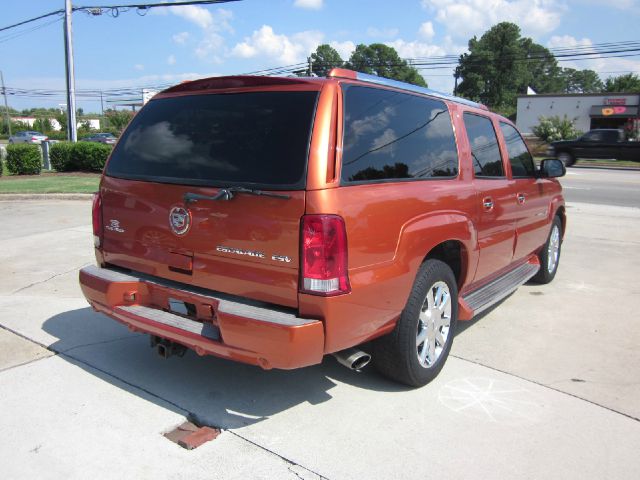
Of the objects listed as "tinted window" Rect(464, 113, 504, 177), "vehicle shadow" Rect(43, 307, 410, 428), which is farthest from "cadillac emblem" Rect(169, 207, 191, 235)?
"tinted window" Rect(464, 113, 504, 177)

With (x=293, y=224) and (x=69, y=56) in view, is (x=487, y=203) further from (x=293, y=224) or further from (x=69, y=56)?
(x=69, y=56)

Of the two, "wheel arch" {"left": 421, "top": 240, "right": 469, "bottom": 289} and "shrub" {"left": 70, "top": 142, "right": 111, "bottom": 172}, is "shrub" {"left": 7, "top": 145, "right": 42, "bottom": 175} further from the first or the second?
"wheel arch" {"left": 421, "top": 240, "right": 469, "bottom": 289}

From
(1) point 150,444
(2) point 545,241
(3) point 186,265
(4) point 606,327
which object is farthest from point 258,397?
(2) point 545,241

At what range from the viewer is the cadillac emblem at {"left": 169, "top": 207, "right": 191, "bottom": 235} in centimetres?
312

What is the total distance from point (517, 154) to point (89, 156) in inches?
638

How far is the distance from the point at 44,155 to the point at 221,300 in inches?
741

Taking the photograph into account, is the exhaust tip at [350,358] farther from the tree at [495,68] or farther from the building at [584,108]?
the tree at [495,68]

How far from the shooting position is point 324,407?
3.35 metres

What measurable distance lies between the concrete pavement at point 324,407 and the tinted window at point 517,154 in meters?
1.38

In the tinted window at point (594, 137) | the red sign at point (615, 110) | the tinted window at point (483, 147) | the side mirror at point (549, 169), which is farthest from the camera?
the red sign at point (615, 110)

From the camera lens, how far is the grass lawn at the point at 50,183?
516 inches

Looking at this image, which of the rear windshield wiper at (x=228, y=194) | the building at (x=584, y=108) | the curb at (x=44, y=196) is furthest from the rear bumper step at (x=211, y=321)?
the building at (x=584, y=108)

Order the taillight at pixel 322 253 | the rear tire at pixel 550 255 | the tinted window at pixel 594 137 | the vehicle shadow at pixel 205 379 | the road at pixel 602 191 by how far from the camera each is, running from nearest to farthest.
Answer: the taillight at pixel 322 253
the vehicle shadow at pixel 205 379
the rear tire at pixel 550 255
the road at pixel 602 191
the tinted window at pixel 594 137

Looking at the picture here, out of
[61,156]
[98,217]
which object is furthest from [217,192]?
[61,156]
